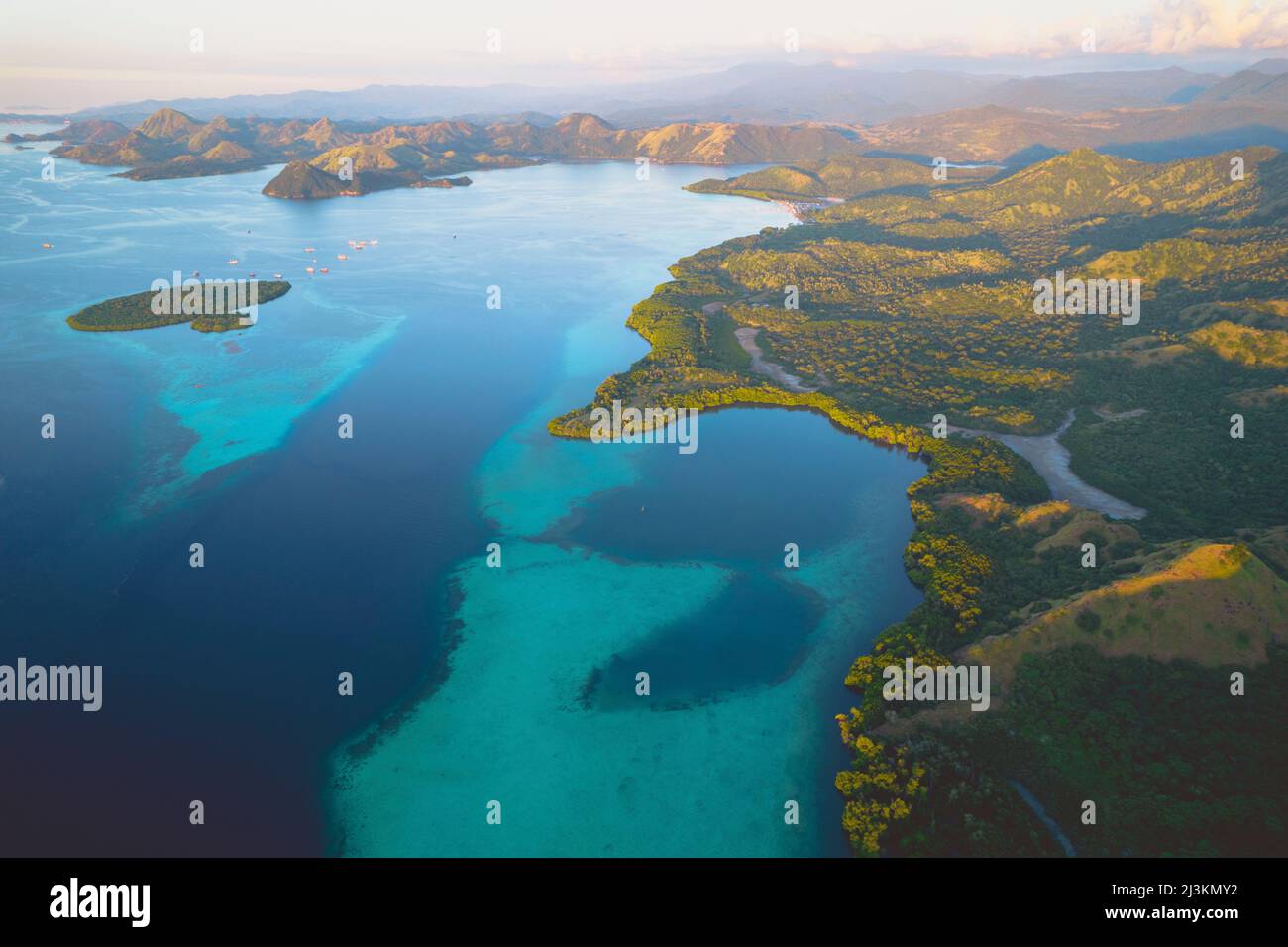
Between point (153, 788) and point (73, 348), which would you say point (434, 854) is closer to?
point (153, 788)

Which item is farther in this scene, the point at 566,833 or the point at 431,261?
the point at 431,261

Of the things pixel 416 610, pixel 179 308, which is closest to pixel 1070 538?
pixel 416 610

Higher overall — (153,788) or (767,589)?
(767,589)

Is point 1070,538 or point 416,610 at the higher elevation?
point 1070,538

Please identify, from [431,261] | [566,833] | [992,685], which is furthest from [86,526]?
[431,261]

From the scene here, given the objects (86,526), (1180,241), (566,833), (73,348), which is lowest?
(566,833)

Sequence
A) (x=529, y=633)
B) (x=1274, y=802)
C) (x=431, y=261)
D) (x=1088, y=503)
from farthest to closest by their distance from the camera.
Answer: (x=431, y=261)
(x=1088, y=503)
(x=529, y=633)
(x=1274, y=802)

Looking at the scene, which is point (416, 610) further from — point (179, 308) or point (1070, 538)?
point (179, 308)

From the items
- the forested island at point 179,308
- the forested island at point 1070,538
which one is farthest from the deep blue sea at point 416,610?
the forested island at point 179,308
